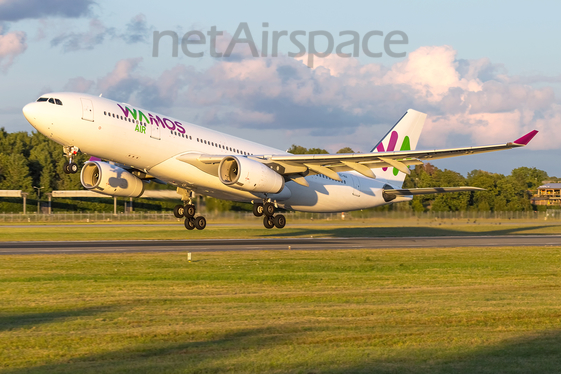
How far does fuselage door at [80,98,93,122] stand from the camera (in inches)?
1160

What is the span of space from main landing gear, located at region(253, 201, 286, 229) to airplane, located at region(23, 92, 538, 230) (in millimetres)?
66

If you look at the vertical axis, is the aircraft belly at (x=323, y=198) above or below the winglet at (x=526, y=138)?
below

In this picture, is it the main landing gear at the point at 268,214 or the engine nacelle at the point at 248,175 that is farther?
the main landing gear at the point at 268,214

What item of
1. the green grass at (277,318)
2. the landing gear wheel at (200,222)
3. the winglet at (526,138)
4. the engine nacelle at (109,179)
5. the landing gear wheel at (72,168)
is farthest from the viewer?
the landing gear wheel at (200,222)

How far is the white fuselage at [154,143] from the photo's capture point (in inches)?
1154

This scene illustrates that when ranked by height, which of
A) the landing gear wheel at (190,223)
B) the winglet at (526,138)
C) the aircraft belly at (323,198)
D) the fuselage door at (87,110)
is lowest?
the landing gear wheel at (190,223)

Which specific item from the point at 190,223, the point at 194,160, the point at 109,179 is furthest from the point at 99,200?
the point at 194,160

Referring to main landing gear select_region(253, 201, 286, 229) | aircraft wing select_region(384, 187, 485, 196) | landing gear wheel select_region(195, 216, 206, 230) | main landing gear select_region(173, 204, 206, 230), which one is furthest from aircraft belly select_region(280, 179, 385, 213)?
main landing gear select_region(173, 204, 206, 230)

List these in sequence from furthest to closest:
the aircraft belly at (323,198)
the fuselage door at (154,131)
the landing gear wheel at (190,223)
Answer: the landing gear wheel at (190,223) < the aircraft belly at (323,198) < the fuselage door at (154,131)

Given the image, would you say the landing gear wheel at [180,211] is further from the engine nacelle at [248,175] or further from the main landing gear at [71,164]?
the main landing gear at [71,164]

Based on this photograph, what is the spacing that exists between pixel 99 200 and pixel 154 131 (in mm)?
64852

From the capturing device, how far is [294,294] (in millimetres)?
16875

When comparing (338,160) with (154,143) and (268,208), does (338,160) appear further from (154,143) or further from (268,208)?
(154,143)

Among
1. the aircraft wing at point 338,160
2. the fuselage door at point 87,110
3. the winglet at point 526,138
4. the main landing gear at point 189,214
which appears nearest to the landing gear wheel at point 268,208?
the aircraft wing at point 338,160
